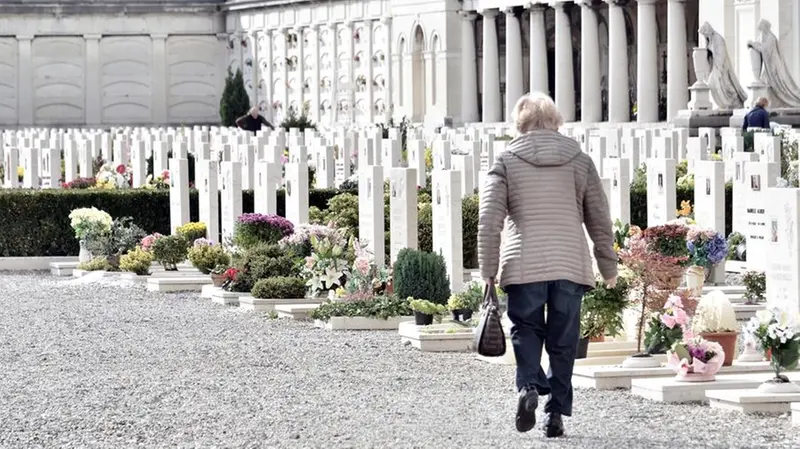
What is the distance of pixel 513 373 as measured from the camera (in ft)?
55.1

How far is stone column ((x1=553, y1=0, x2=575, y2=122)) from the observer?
184ft

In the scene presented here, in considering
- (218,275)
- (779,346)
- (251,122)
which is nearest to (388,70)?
(251,122)

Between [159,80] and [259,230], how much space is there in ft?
174

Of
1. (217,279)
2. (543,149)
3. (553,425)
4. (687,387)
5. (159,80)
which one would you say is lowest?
(553,425)

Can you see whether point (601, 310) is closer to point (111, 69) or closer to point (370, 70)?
point (370, 70)

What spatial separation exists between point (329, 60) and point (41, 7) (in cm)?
1242

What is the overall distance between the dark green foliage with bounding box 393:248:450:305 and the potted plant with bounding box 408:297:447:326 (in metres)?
0.69

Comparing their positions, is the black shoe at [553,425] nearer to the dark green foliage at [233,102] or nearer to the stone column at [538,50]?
the stone column at [538,50]

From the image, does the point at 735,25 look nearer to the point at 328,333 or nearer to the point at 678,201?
the point at 678,201

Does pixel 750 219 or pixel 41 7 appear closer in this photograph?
pixel 750 219

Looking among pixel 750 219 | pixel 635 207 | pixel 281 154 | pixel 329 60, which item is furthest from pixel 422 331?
pixel 329 60

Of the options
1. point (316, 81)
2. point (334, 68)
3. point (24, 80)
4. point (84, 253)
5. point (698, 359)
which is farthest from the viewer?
point (24, 80)

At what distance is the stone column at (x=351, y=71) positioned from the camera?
2623 inches

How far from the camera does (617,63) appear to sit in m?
53.1
